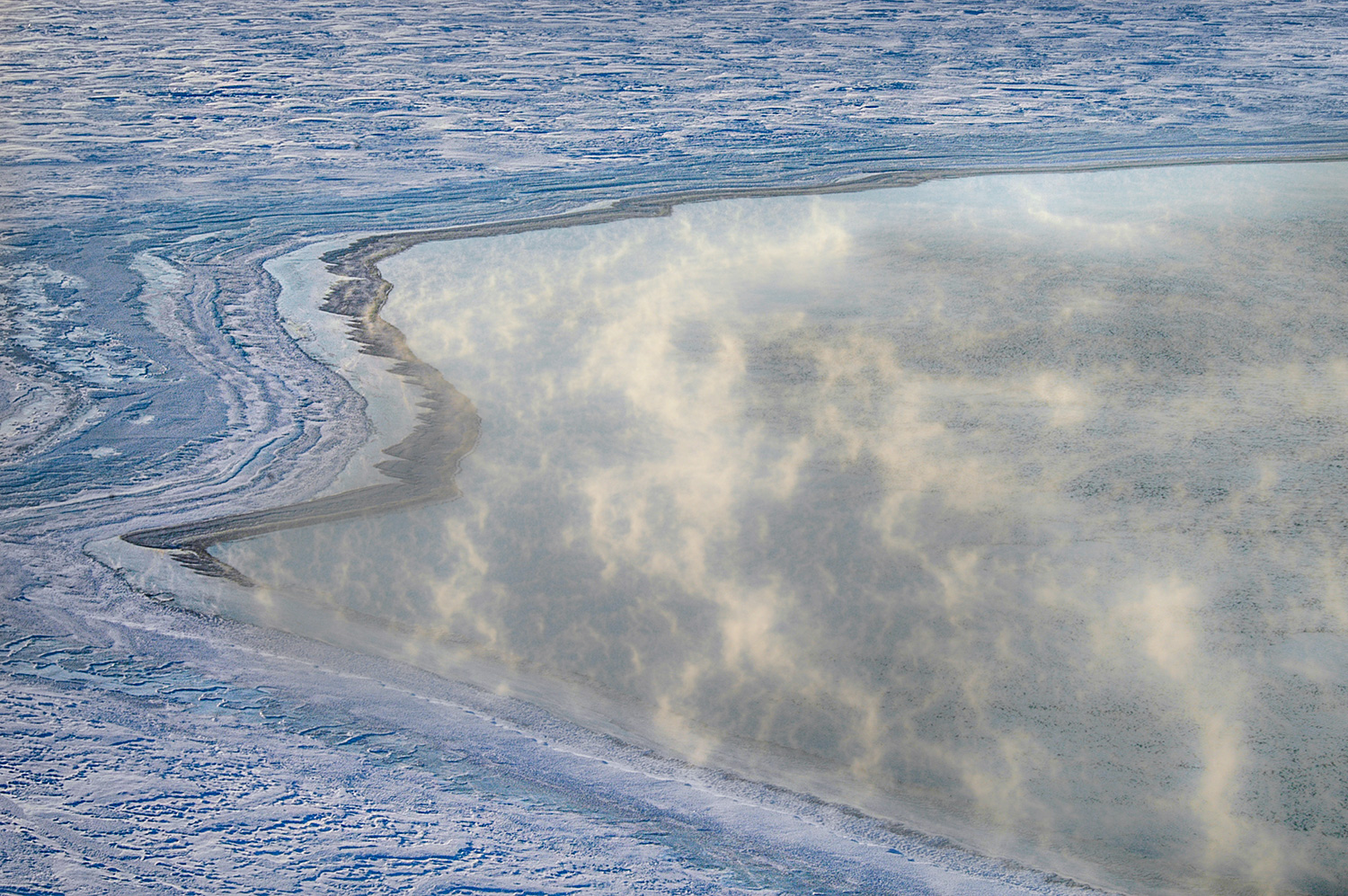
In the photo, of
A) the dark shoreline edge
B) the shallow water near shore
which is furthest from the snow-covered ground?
the shallow water near shore

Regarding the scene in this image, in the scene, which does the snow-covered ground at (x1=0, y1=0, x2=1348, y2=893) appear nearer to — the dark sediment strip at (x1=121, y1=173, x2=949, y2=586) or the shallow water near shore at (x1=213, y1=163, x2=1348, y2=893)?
the dark sediment strip at (x1=121, y1=173, x2=949, y2=586)

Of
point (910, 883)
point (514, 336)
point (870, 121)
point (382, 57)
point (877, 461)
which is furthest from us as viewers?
point (382, 57)

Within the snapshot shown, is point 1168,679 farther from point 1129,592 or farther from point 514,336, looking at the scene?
point 514,336

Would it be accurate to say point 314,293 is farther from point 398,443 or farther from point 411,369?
point 398,443

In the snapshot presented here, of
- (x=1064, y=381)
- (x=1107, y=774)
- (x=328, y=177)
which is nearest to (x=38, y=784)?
(x=1107, y=774)

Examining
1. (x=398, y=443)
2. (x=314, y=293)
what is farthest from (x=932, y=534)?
(x=314, y=293)

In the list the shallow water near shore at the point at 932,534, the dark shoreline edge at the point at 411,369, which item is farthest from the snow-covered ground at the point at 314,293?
the shallow water near shore at the point at 932,534
